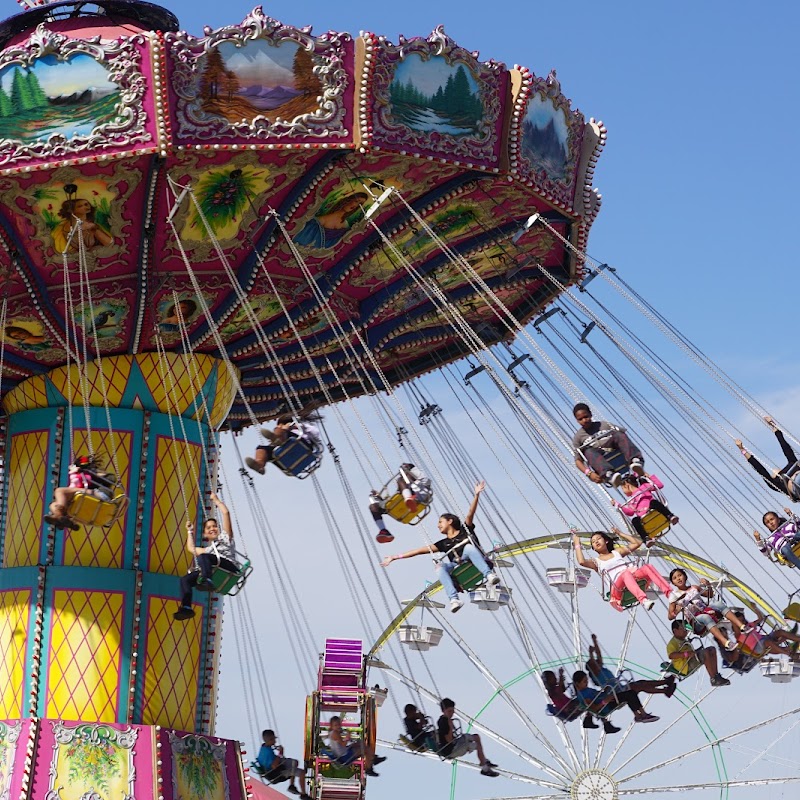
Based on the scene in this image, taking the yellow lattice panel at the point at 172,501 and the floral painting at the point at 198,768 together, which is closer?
the floral painting at the point at 198,768

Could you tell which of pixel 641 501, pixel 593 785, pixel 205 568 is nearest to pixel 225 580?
pixel 205 568

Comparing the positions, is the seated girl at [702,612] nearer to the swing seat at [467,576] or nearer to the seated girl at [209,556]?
the swing seat at [467,576]

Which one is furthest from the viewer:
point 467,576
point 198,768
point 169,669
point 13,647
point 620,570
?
point 169,669

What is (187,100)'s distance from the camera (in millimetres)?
18969

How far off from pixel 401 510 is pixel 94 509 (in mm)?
3351

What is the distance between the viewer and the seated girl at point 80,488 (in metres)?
18.8

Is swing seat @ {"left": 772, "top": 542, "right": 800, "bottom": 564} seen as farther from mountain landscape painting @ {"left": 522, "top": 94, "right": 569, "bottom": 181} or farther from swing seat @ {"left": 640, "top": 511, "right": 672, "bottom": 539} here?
mountain landscape painting @ {"left": 522, "top": 94, "right": 569, "bottom": 181}

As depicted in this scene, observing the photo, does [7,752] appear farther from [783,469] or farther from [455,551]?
[783,469]

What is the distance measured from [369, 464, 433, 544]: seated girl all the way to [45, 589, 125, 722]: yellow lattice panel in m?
3.60

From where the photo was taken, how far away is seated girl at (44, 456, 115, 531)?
18766 millimetres

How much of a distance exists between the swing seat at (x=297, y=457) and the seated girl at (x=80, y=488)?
191 centimetres

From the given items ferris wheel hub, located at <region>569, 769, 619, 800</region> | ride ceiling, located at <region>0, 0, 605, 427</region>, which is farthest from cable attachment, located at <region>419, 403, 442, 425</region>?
ferris wheel hub, located at <region>569, 769, 619, 800</region>

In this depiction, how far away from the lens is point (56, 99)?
1903 cm

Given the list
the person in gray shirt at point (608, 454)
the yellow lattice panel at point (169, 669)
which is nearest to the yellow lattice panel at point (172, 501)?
the yellow lattice panel at point (169, 669)
